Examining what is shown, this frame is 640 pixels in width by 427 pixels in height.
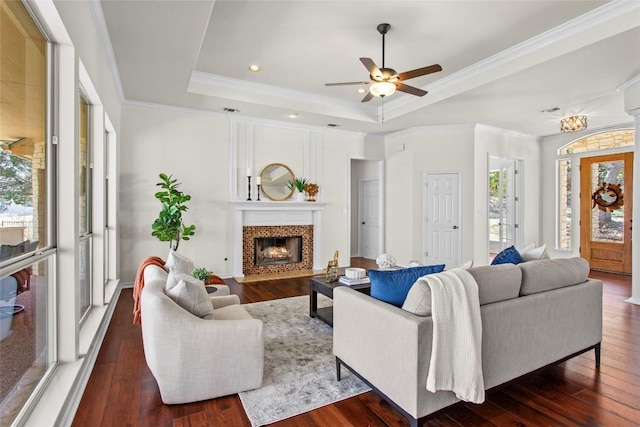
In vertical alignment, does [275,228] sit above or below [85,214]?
below

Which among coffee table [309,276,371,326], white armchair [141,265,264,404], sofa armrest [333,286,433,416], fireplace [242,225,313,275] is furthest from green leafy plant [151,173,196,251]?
sofa armrest [333,286,433,416]

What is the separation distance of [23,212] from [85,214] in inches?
66.5

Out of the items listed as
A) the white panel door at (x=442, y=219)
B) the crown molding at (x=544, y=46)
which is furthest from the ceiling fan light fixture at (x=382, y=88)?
the white panel door at (x=442, y=219)

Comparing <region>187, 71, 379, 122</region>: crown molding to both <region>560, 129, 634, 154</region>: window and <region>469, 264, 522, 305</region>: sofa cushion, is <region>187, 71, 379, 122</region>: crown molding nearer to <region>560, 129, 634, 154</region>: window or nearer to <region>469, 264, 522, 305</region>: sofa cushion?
<region>469, 264, 522, 305</region>: sofa cushion

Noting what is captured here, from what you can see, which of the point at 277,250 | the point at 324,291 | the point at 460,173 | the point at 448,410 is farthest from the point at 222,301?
the point at 460,173

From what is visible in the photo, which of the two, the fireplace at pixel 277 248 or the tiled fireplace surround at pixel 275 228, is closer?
the tiled fireplace surround at pixel 275 228

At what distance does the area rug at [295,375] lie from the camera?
2.09 meters

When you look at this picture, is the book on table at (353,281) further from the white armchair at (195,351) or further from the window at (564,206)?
the window at (564,206)

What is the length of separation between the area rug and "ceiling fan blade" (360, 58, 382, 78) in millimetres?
2588

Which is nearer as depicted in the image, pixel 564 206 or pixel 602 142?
pixel 602 142

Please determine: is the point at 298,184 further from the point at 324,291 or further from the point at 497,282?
the point at 497,282

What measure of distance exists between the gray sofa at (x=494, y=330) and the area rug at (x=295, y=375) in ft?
0.63

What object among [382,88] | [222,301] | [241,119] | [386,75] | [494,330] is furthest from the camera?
[241,119]

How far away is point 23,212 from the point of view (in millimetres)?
1735
